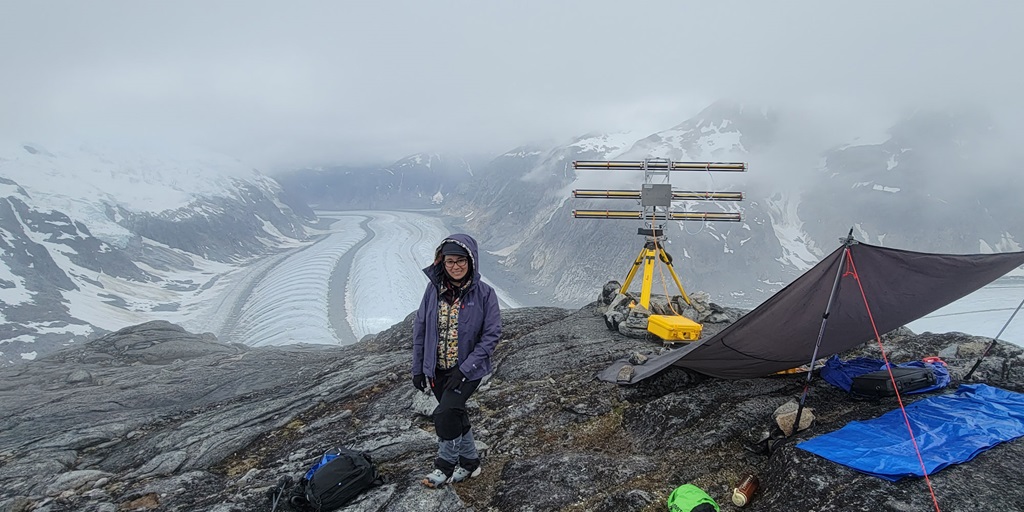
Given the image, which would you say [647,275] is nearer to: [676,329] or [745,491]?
[676,329]

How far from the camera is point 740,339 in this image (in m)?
8.05

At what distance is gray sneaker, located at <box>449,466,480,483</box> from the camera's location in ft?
21.0

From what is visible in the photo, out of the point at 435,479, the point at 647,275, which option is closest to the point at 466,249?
the point at 435,479

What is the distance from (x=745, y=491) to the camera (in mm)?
5480

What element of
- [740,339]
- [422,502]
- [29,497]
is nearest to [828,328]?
[740,339]

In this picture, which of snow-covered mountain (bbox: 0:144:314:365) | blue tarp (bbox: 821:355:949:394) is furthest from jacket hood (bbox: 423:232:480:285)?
snow-covered mountain (bbox: 0:144:314:365)

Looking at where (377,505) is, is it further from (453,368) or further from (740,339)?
(740,339)

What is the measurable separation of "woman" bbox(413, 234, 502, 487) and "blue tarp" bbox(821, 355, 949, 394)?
6114 millimetres

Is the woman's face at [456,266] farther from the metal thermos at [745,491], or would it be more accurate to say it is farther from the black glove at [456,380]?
the metal thermos at [745,491]

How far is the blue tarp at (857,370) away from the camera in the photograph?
7.19m

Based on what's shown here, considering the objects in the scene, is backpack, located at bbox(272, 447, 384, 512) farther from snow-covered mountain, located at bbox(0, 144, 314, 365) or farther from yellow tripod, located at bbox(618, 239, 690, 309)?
snow-covered mountain, located at bbox(0, 144, 314, 365)

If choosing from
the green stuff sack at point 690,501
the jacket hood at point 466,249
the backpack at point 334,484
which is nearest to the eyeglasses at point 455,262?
the jacket hood at point 466,249

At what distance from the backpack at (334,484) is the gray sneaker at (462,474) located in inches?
42.6

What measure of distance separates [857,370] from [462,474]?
6.77 m
